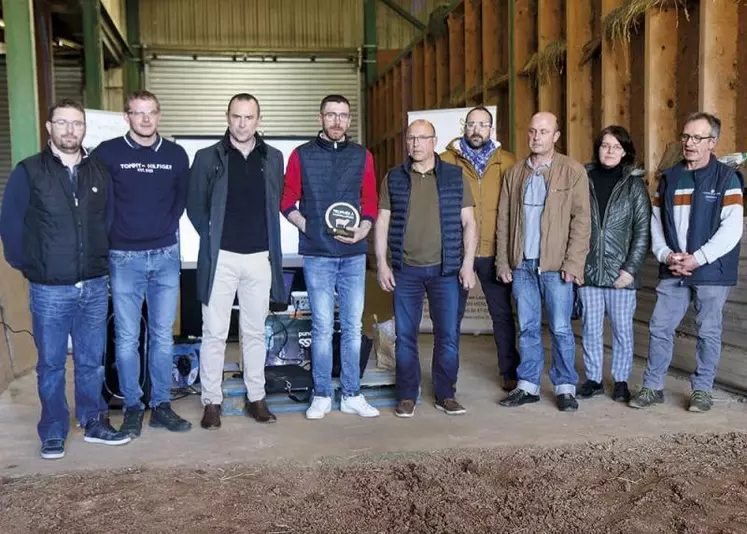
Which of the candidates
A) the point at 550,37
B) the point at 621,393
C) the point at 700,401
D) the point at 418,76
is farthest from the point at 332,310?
the point at 418,76

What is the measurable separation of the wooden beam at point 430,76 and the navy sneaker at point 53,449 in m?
6.90

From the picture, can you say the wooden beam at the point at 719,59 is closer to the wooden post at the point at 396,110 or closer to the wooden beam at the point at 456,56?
the wooden beam at the point at 456,56

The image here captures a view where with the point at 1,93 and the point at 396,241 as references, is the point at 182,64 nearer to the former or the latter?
the point at 1,93

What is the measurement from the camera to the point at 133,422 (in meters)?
3.45

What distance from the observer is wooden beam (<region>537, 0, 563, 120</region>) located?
19.2ft

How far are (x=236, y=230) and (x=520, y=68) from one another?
390cm

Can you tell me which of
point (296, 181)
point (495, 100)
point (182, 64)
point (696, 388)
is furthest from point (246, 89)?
point (696, 388)

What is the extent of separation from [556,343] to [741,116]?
177 cm

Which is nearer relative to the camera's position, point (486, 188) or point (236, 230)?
point (236, 230)

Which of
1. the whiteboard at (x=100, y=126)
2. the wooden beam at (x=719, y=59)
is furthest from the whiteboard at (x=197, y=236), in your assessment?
the wooden beam at (x=719, y=59)

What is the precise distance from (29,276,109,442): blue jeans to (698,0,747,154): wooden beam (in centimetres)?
353

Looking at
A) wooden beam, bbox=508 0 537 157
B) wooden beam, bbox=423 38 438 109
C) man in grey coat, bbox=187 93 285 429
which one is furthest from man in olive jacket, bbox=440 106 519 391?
wooden beam, bbox=423 38 438 109

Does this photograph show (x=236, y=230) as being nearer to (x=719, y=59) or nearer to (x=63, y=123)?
(x=63, y=123)

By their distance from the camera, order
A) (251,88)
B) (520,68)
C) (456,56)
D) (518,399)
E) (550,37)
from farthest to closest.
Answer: (251,88) → (456,56) → (520,68) → (550,37) → (518,399)
